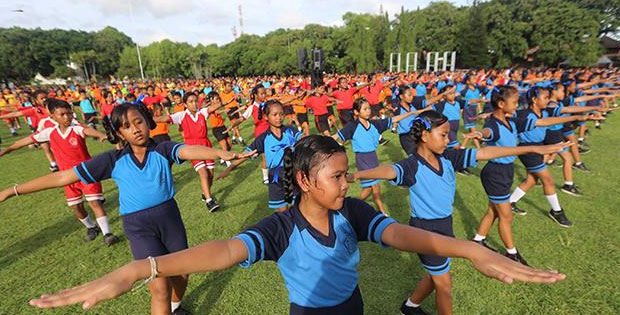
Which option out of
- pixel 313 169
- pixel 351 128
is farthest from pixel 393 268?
pixel 313 169

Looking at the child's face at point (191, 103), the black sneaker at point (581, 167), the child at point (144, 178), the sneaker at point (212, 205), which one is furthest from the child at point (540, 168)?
the child's face at point (191, 103)

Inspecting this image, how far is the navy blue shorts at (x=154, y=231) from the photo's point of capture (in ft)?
9.88

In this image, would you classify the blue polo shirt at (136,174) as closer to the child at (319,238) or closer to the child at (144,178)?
the child at (144,178)

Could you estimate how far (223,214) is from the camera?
639 centimetres

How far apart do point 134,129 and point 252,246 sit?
205 cm

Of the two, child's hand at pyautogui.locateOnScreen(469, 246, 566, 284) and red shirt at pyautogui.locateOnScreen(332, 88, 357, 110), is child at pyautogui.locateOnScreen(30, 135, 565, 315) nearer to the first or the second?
child's hand at pyautogui.locateOnScreen(469, 246, 566, 284)

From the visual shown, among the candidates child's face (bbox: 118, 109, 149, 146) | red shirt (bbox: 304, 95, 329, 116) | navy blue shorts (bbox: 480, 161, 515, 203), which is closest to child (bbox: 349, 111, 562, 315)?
navy blue shorts (bbox: 480, 161, 515, 203)

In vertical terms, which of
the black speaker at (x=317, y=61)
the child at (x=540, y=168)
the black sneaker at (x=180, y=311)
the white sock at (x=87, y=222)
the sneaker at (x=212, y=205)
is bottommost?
the black sneaker at (x=180, y=311)

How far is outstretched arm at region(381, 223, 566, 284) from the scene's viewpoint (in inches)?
49.3

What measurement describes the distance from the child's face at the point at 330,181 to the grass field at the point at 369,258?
2.47m

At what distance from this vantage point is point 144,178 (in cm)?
306

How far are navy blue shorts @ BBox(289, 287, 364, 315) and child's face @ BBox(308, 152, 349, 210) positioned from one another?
0.60 meters

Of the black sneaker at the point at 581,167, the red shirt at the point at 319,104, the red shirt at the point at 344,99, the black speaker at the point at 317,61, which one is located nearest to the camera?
the black sneaker at the point at 581,167

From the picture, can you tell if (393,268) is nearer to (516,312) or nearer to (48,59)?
(516,312)
